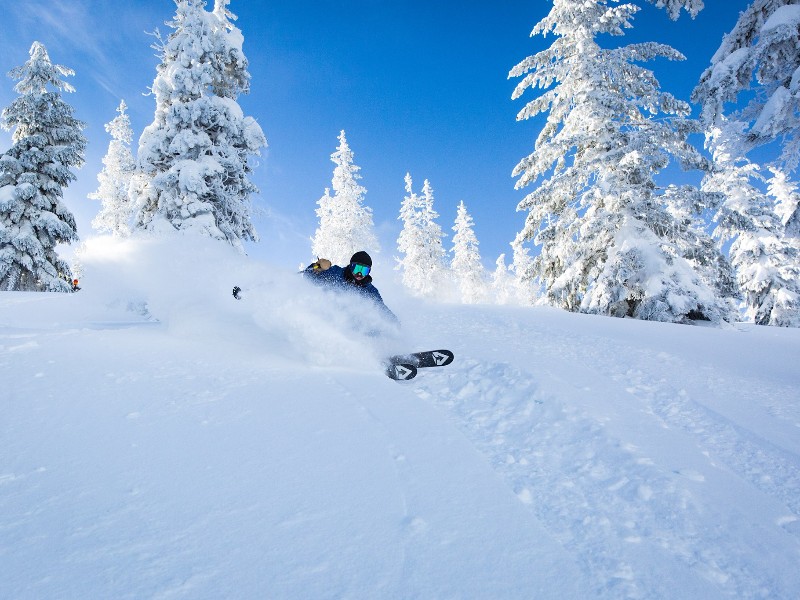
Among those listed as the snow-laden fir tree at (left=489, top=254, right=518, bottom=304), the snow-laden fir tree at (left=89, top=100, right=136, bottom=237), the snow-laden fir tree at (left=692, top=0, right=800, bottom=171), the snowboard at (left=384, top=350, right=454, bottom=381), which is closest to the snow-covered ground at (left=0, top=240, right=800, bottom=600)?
the snowboard at (left=384, top=350, right=454, bottom=381)

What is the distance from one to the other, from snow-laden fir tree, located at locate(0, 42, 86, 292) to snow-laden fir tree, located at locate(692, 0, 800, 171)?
23.3 meters

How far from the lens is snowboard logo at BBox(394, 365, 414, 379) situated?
509 centimetres

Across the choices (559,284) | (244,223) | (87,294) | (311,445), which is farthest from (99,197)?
(311,445)

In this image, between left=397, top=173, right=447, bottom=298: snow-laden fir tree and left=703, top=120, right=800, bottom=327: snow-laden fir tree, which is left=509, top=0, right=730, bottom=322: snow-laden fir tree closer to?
left=703, top=120, right=800, bottom=327: snow-laden fir tree

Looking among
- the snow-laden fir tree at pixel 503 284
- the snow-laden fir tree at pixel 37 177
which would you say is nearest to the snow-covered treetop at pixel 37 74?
the snow-laden fir tree at pixel 37 177

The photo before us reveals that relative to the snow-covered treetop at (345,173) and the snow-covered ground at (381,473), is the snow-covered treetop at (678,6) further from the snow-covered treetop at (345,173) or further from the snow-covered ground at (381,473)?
the snow-covered treetop at (345,173)

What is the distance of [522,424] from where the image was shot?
3.63m

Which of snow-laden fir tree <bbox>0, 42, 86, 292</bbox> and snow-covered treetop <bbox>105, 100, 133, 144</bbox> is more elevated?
snow-covered treetop <bbox>105, 100, 133, 144</bbox>

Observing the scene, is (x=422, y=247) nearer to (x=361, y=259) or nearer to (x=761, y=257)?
(x=761, y=257)

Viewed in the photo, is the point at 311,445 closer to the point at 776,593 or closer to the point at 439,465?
the point at 439,465

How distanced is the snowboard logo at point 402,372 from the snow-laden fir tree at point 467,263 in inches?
1402

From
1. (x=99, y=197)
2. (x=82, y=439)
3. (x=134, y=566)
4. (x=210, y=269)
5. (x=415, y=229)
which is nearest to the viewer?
(x=134, y=566)

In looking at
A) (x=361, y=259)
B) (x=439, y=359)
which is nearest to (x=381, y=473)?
(x=439, y=359)

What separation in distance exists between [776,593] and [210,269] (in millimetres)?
7950
